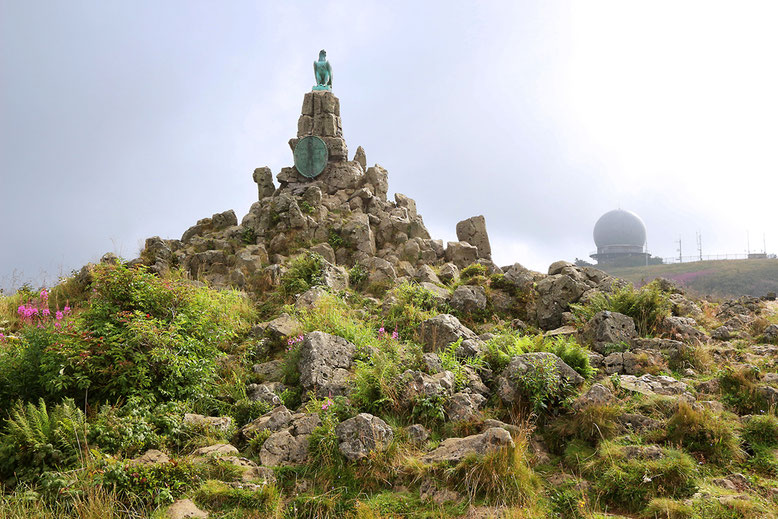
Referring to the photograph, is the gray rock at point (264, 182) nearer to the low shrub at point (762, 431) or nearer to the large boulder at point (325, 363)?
the large boulder at point (325, 363)

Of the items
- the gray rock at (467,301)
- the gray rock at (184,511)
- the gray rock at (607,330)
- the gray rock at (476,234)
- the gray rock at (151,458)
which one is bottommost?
the gray rock at (184,511)

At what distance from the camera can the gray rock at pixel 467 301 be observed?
1536 centimetres

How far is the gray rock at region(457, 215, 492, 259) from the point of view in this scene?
22672 mm

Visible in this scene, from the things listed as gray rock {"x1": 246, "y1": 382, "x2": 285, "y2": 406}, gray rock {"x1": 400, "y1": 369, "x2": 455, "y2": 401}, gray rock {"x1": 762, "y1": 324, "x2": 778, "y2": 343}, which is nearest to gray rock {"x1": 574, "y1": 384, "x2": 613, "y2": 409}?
gray rock {"x1": 400, "y1": 369, "x2": 455, "y2": 401}

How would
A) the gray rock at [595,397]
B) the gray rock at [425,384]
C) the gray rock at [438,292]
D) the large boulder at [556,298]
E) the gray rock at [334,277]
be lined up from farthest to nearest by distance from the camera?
the gray rock at [334,277] < the gray rock at [438,292] < the large boulder at [556,298] < the gray rock at [425,384] < the gray rock at [595,397]

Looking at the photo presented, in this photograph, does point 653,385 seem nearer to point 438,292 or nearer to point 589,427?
point 589,427

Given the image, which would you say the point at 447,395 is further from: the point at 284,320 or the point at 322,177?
the point at 322,177

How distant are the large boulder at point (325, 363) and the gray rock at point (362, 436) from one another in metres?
1.81

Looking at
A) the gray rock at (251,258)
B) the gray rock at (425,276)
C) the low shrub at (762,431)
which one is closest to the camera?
the low shrub at (762,431)

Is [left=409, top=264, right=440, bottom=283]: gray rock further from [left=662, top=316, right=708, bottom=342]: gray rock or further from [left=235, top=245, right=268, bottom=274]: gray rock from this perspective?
[left=662, top=316, right=708, bottom=342]: gray rock

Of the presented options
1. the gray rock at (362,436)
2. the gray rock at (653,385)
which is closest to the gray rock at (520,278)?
the gray rock at (653,385)

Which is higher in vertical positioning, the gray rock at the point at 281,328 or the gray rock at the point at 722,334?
the gray rock at the point at 281,328

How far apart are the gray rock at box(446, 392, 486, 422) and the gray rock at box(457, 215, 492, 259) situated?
14.3 meters

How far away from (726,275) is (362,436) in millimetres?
63598
